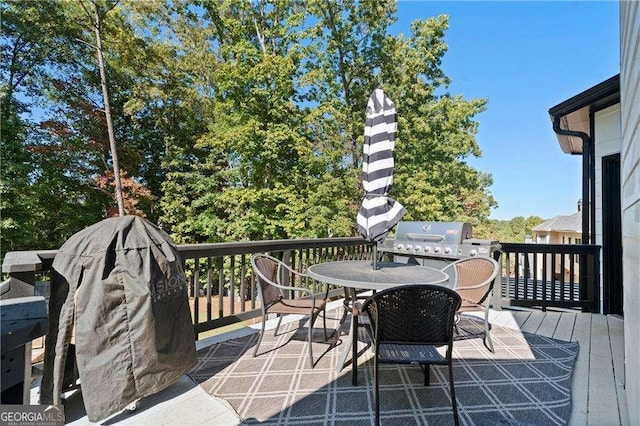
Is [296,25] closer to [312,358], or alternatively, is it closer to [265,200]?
[265,200]

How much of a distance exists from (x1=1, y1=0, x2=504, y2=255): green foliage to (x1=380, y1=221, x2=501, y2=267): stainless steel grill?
6.15 meters

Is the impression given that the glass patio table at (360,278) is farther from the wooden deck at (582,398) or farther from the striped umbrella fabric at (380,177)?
the wooden deck at (582,398)

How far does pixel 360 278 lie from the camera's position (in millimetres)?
2475

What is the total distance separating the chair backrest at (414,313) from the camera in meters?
1.92

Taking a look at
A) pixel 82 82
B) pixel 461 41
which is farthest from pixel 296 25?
pixel 82 82

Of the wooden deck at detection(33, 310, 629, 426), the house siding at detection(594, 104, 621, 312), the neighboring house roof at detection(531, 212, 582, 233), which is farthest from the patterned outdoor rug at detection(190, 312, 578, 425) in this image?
the neighboring house roof at detection(531, 212, 582, 233)

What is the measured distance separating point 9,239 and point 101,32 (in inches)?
273

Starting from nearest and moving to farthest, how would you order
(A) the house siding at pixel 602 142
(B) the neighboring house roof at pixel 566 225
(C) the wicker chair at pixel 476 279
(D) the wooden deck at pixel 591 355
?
(D) the wooden deck at pixel 591 355 < (C) the wicker chair at pixel 476 279 < (A) the house siding at pixel 602 142 < (B) the neighboring house roof at pixel 566 225

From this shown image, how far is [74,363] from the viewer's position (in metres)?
2.09

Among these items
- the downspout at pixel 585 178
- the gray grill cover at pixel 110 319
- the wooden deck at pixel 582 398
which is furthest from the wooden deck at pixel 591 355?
the gray grill cover at pixel 110 319

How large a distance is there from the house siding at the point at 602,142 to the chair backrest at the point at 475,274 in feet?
8.15

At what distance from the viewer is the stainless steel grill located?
170 inches

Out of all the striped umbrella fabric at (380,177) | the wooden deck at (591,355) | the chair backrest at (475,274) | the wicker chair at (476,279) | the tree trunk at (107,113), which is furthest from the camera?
the tree trunk at (107,113)

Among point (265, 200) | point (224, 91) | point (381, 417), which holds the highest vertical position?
point (224, 91)
